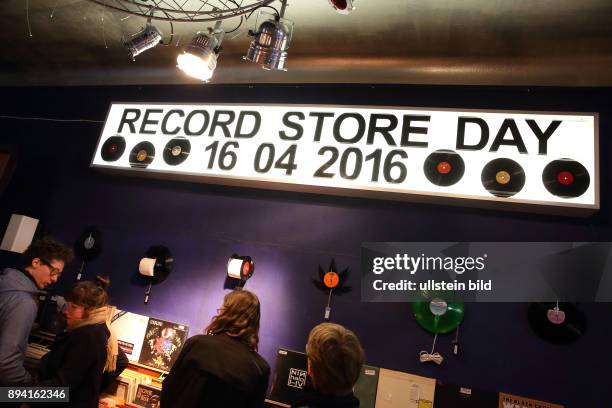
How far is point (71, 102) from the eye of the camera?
522 cm

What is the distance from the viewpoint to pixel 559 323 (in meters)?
2.85

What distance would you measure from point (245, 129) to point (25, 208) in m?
3.00

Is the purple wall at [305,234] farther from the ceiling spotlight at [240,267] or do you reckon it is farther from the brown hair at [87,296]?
the brown hair at [87,296]

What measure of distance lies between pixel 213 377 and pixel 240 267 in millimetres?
1689

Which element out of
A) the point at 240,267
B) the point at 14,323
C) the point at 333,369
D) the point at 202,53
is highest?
the point at 202,53

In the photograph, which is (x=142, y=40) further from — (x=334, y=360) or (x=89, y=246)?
(x=334, y=360)

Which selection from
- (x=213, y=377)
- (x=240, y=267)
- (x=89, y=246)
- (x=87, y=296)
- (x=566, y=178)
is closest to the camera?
(x=213, y=377)

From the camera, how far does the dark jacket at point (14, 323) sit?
7.39 feet

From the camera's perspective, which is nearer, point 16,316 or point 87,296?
point 16,316

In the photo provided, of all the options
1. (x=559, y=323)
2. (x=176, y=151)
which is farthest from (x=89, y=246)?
(x=559, y=323)

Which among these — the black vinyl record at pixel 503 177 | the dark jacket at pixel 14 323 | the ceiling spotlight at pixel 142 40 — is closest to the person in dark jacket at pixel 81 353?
the dark jacket at pixel 14 323

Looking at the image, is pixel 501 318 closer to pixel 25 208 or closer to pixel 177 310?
pixel 177 310

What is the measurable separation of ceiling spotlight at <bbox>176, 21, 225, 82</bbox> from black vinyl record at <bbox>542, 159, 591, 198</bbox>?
8.94 ft

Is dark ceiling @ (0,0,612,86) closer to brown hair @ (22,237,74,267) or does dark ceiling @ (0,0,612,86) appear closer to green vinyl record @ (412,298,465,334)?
green vinyl record @ (412,298,465,334)
